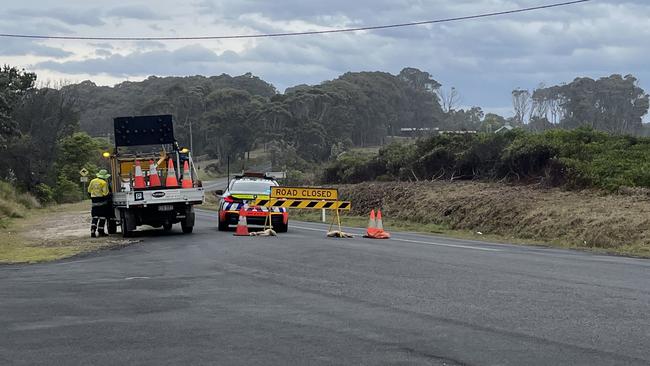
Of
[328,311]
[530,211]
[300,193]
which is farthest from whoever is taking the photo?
[530,211]

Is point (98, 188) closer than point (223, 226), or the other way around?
point (98, 188)

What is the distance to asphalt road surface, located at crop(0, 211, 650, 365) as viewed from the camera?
701 cm

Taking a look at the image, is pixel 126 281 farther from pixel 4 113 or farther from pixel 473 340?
pixel 4 113

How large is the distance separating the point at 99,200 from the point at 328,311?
14759 millimetres

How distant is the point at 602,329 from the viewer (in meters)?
7.95

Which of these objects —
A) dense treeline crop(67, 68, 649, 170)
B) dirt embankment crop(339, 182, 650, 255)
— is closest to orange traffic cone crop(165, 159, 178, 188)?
dirt embankment crop(339, 182, 650, 255)

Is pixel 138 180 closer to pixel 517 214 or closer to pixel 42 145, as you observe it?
pixel 517 214

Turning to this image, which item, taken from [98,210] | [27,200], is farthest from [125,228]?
[27,200]

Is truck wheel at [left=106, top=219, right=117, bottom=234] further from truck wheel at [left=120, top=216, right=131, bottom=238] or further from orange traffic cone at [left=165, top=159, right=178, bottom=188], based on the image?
orange traffic cone at [left=165, top=159, right=178, bottom=188]

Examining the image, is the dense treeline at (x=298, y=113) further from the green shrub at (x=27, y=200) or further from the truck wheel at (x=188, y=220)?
the truck wheel at (x=188, y=220)

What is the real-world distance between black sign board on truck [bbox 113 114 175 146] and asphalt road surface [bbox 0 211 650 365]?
29.1ft

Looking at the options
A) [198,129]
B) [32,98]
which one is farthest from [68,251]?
[198,129]

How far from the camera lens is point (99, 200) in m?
22.3

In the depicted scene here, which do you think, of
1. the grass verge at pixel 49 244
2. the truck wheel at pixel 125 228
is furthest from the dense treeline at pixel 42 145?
the truck wheel at pixel 125 228
